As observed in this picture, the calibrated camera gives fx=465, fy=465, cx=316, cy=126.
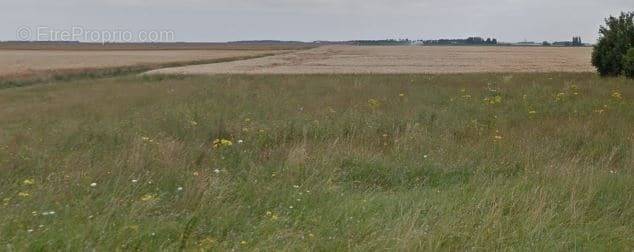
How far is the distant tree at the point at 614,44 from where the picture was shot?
22.7 m

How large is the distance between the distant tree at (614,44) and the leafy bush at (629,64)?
1155 millimetres

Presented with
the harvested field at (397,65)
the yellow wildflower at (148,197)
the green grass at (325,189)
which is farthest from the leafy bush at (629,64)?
the yellow wildflower at (148,197)

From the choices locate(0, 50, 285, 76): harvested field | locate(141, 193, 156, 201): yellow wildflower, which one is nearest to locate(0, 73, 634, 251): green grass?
locate(141, 193, 156, 201): yellow wildflower

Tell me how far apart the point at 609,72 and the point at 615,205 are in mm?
23535

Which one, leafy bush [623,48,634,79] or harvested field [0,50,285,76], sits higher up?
harvested field [0,50,285,76]

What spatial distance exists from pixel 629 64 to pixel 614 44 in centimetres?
342

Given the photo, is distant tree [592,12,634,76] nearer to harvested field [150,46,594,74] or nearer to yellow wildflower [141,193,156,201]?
harvested field [150,46,594,74]

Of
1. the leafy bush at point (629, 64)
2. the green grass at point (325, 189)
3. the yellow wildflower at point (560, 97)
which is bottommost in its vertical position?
the green grass at point (325, 189)

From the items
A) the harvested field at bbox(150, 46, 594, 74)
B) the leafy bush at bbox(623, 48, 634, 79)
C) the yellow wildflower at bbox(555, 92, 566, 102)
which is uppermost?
the harvested field at bbox(150, 46, 594, 74)

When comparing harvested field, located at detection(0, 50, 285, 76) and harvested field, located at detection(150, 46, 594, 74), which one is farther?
harvested field, located at detection(0, 50, 285, 76)

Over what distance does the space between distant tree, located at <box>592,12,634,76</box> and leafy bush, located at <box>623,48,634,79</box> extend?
115 cm

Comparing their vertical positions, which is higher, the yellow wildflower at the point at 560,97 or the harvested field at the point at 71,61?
the harvested field at the point at 71,61

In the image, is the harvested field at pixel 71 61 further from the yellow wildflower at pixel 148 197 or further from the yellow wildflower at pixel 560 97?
the yellow wildflower at pixel 148 197

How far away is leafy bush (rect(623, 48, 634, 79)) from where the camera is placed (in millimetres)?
19719
